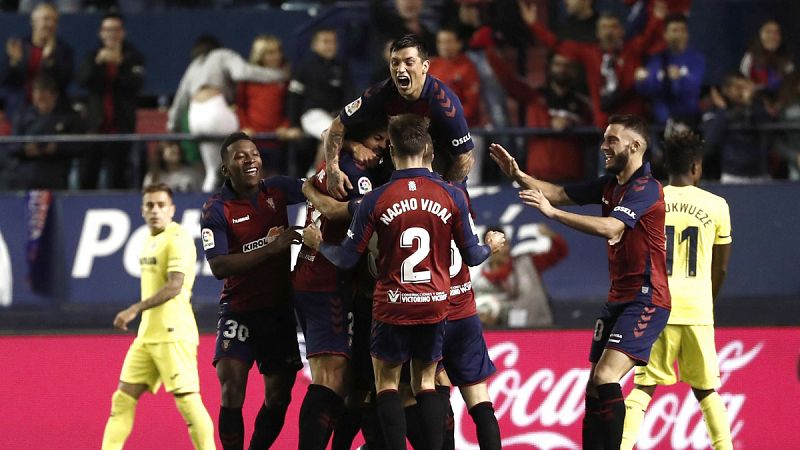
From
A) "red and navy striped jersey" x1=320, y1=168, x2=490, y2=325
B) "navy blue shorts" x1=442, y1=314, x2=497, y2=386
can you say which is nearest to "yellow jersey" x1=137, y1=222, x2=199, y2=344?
"red and navy striped jersey" x1=320, y1=168, x2=490, y2=325

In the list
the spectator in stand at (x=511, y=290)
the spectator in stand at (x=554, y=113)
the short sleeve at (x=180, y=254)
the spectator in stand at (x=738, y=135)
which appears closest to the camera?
the short sleeve at (x=180, y=254)

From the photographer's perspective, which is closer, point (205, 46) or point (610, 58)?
point (610, 58)

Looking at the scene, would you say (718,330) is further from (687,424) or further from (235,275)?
(235,275)

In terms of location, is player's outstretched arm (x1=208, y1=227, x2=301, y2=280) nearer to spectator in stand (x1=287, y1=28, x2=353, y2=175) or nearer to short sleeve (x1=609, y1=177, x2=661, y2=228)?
short sleeve (x1=609, y1=177, x2=661, y2=228)

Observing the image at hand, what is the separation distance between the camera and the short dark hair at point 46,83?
40.8 feet

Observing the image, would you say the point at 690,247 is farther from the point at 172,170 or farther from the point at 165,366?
the point at 172,170

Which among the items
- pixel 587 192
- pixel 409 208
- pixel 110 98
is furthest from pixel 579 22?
pixel 409 208

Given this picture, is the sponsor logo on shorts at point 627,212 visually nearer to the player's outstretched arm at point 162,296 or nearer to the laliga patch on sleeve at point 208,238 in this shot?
the laliga patch on sleeve at point 208,238

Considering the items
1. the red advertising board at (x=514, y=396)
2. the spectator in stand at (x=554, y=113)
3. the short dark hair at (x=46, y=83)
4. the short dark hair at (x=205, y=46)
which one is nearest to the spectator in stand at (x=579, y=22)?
the spectator in stand at (x=554, y=113)

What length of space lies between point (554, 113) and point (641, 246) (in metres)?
4.00

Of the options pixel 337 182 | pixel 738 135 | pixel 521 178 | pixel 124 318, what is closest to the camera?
pixel 337 182

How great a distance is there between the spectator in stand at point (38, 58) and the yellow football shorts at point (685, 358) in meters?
6.32

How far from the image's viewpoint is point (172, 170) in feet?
39.9

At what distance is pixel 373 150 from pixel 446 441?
1630mm
